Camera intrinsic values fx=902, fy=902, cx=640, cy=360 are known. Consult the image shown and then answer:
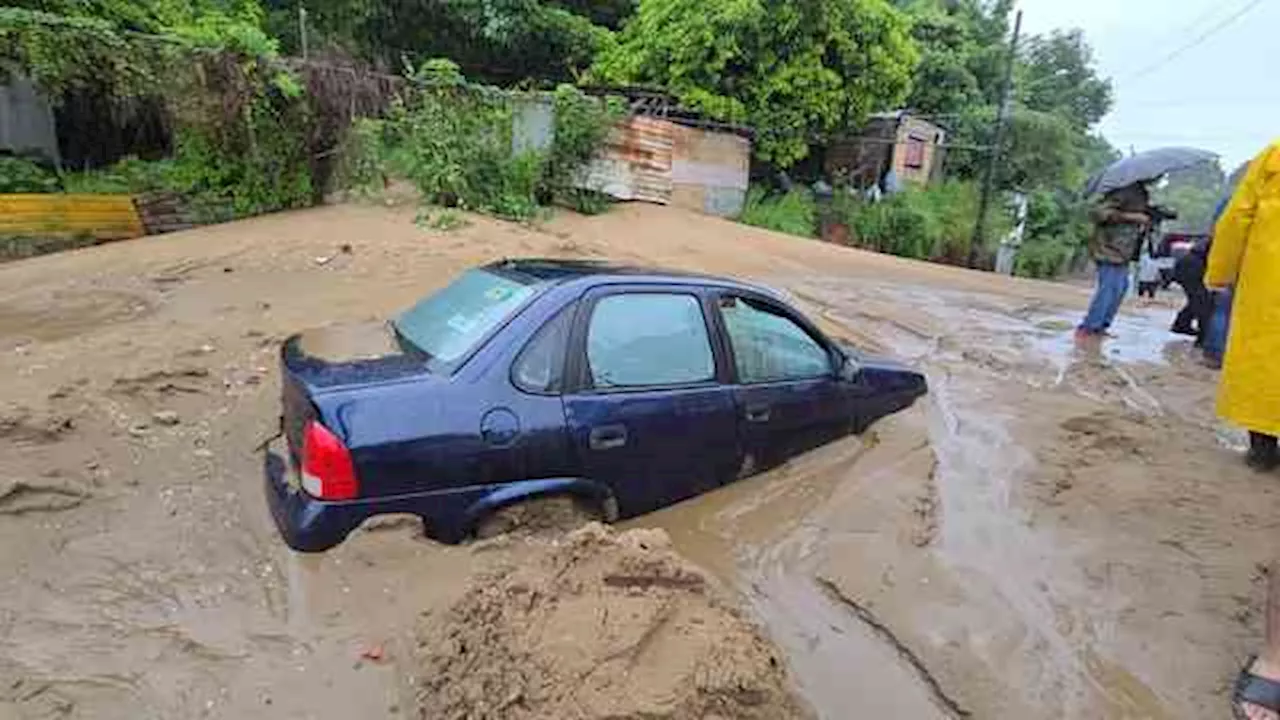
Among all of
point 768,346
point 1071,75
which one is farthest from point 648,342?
point 1071,75

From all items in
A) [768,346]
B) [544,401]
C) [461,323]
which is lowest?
[544,401]

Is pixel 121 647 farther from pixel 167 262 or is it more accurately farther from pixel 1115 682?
pixel 167 262

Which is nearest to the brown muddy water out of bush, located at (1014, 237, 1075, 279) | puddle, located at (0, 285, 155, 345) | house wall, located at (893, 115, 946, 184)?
puddle, located at (0, 285, 155, 345)

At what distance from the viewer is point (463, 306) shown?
4.11 m

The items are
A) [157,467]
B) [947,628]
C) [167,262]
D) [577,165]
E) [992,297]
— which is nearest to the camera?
[947,628]

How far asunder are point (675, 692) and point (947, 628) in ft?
5.22

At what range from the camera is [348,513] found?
3.27 metres

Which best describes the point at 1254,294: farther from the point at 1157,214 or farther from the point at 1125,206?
the point at 1157,214

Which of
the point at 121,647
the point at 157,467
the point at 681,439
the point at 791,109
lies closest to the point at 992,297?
the point at 791,109

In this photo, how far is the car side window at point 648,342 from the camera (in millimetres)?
3867

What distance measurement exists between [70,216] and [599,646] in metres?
10.5

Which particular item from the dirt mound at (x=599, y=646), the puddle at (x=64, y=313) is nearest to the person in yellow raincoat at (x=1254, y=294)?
the dirt mound at (x=599, y=646)

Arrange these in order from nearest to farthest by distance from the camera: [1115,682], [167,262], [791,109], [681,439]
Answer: [1115,682] → [681,439] → [167,262] → [791,109]

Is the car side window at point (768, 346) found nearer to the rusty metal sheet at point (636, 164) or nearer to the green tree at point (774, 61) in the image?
the rusty metal sheet at point (636, 164)
